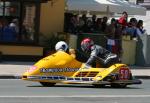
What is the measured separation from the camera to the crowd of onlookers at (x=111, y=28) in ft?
94.8

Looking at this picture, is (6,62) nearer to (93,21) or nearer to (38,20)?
(38,20)

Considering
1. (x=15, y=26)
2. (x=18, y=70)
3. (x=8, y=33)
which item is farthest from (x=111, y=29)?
(x=18, y=70)

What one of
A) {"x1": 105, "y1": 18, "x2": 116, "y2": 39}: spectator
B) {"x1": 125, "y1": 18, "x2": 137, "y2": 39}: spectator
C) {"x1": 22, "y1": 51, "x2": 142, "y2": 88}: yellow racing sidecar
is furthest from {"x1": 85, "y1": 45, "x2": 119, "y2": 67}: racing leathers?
{"x1": 125, "y1": 18, "x2": 137, "y2": 39}: spectator

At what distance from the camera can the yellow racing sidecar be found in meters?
18.1

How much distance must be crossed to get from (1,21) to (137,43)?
6462 millimetres

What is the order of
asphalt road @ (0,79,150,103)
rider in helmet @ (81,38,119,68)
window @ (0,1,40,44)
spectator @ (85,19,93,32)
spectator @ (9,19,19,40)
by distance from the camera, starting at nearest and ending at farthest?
asphalt road @ (0,79,150,103), rider in helmet @ (81,38,119,68), window @ (0,1,40,44), spectator @ (9,19,19,40), spectator @ (85,19,93,32)

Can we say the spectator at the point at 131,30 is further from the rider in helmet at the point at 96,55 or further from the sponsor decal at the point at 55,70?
the sponsor decal at the point at 55,70

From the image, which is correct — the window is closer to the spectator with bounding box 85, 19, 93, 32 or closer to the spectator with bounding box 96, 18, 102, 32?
the spectator with bounding box 85, 19, 93, 32

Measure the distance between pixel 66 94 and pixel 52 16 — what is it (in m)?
13.5

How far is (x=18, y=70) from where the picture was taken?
956 inches

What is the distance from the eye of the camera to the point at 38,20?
2850 centimetres

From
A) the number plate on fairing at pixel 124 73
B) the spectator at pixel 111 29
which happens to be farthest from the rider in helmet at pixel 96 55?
the spectator at pixel 111 29

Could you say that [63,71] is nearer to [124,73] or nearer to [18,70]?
Answer: [124,73]

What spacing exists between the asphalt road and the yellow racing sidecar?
10.0 inches
